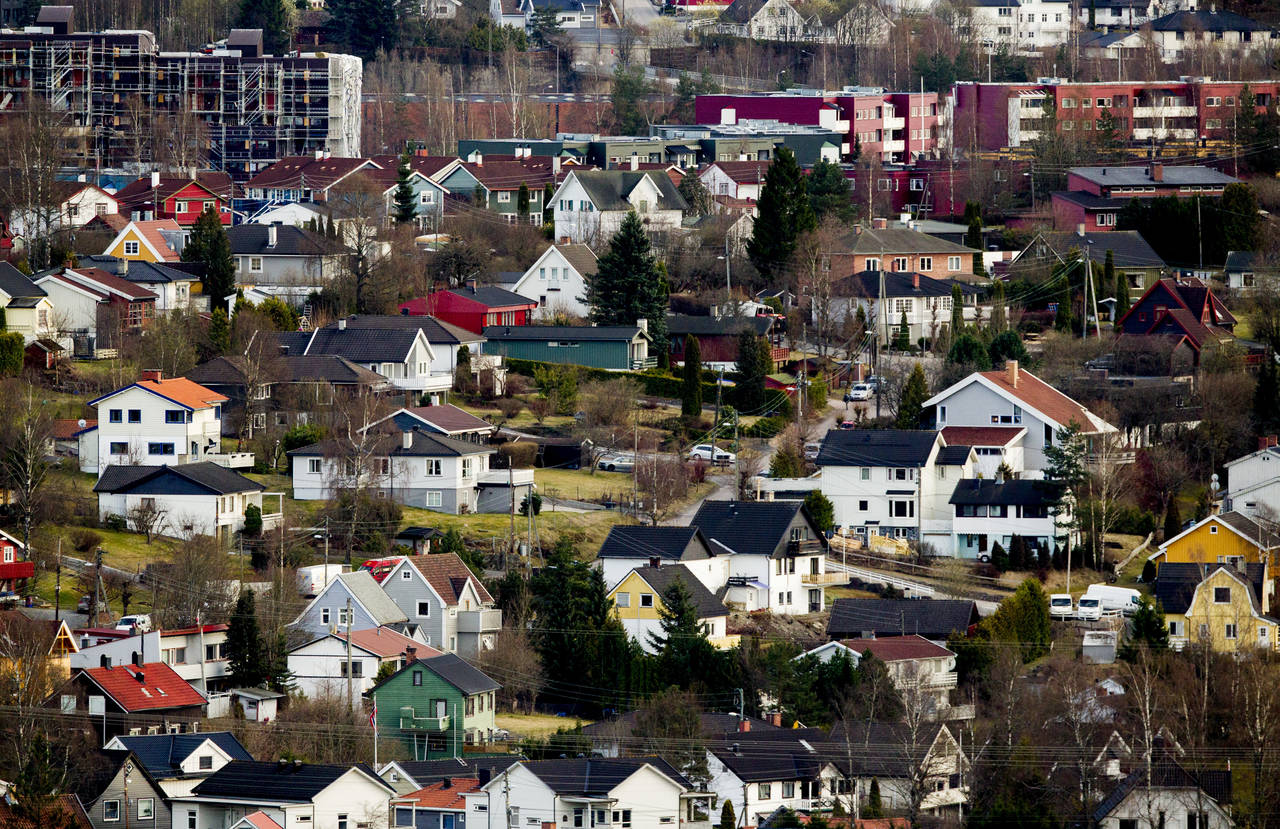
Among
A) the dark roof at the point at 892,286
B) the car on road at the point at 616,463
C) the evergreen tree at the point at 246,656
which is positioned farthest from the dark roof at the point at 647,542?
the dark roof at the point at 892,286

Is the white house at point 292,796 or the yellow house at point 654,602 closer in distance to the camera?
the white house at point 292,796

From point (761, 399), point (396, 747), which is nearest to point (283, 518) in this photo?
point (396, 747)

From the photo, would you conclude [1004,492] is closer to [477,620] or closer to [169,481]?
[477,620]

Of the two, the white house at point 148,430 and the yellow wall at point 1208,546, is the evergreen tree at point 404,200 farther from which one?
the yellow wall at point 1208,546

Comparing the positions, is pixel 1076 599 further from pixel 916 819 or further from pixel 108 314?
pixel 108 314

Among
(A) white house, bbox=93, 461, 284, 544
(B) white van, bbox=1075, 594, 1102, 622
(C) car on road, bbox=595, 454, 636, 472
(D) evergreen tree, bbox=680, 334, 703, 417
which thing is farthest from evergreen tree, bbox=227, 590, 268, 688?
(D) evergreen tree, bbox=680, 334, 703, 417

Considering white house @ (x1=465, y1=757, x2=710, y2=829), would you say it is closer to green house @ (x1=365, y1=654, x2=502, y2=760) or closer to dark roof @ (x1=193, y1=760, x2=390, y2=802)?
dark roof @ (x1=193, y1=760, x2=390, y2=802)
